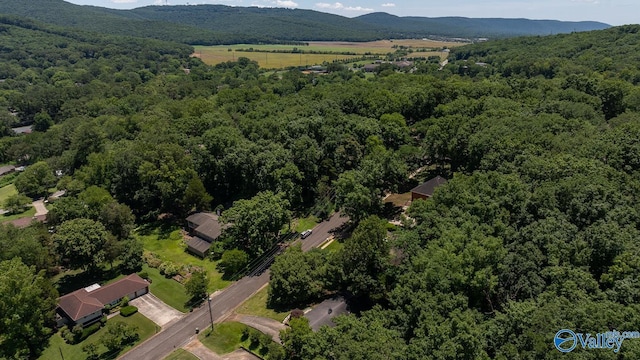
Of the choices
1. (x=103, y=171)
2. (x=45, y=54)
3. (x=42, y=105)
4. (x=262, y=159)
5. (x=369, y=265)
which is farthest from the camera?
(x=45, y=54)

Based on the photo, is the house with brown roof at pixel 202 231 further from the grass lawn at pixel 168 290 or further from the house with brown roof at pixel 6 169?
the house with brown roof at pixel 6 169

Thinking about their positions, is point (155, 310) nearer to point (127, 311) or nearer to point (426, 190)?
point (127, 311)

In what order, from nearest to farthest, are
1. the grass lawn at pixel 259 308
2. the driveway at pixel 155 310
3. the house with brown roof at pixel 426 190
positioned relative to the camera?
the grass lawn at pixel 259 308
the driveway at pixel 155 310
the house with brown roof at pixel 426 190

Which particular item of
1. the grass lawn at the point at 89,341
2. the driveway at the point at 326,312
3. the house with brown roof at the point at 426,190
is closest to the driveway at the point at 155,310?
the grass lawn at the point at 89,341

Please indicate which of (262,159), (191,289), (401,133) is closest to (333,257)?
(191,289)

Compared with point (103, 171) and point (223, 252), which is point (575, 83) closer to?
point (223, 252)

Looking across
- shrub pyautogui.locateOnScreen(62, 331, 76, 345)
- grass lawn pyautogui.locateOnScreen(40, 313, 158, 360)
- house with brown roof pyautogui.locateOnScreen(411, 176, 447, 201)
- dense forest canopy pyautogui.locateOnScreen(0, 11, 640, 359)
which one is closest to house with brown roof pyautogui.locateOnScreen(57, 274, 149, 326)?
shrub pyautogui.locateOnScreen(62, 331, 76, 345)

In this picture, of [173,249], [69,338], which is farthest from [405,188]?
[69,338]
